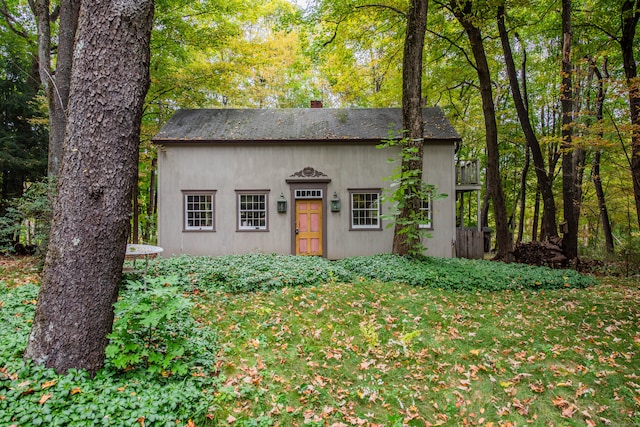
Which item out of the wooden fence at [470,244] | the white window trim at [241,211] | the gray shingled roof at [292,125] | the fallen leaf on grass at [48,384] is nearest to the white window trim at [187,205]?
the white window trim at [241,211]

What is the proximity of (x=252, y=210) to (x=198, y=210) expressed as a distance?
1.86 m

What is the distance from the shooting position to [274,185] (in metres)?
11.7

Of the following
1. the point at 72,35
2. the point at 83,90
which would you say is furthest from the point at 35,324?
the point at 72,35

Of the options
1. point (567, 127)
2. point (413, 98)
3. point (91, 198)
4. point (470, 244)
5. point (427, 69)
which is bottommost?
point (470, 244)

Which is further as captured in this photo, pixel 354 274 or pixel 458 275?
pixel 354 274

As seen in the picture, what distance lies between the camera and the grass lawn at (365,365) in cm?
296

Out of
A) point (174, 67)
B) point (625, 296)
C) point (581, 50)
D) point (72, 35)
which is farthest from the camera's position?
point (174, 67)

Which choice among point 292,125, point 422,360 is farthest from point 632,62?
point 422,360

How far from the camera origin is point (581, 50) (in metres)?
10.9

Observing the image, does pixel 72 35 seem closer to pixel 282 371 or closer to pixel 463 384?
pixel 282 371

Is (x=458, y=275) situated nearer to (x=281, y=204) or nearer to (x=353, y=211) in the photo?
(x=353, y=211)

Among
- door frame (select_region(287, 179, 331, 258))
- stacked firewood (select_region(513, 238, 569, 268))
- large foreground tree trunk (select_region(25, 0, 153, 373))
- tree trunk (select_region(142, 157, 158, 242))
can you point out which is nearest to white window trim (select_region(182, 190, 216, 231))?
door frame (select_region(287, 179, 331, 258))

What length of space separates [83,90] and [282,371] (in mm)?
3502

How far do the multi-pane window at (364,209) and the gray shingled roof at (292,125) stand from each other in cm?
189
